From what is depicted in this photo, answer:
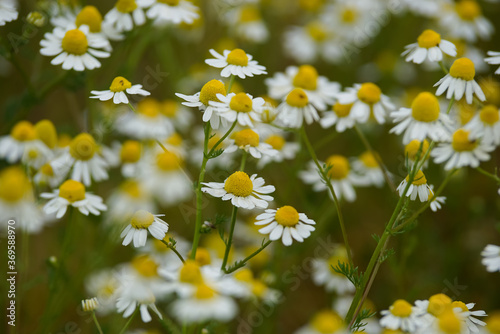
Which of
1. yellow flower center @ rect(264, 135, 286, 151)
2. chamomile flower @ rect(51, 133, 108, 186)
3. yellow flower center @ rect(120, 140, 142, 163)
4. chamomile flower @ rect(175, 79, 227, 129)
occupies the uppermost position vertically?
chamomile flower @ rect(175, 79, 227, 129)

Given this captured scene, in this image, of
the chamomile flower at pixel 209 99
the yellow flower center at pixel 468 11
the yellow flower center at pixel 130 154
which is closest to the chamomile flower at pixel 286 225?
the chamomile flower at pixel 209 99

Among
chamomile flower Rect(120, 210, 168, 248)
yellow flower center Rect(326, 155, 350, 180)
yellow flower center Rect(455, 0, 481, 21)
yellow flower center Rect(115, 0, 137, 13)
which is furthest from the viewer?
yellow flower center Rect(455, 0, 481, 21)

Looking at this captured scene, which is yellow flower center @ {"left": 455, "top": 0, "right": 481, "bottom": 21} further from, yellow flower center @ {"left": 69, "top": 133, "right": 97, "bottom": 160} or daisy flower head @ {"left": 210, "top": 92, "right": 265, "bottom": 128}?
yellow flower center @ {"left": 69, "top": 133, "right": 97, "bottom": 160}

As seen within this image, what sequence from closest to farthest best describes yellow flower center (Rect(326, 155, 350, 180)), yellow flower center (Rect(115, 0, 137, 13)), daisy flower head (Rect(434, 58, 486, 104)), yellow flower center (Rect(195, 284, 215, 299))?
yellow flower center (Rect(195, 284, 215, 299)) < daisy flower head (Rect(434, 58, 486, 104)) < yellow flower center (Rect(115, 0, 137, 13)) < yellow flower center (Rect(326, 155, 350, 180))

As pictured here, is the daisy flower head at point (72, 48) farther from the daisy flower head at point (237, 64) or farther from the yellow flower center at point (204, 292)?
the yellow flower center at point (204, 292)

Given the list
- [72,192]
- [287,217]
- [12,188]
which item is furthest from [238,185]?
[12,188]

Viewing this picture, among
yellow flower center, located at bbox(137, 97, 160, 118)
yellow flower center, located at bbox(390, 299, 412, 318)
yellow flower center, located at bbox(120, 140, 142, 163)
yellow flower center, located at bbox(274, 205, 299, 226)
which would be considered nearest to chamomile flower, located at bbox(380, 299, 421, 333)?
yellow flower center, located at bbox(390, 299, 412, 318)

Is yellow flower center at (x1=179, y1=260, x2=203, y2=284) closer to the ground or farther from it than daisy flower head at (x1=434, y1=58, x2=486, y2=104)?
closer to the ground
